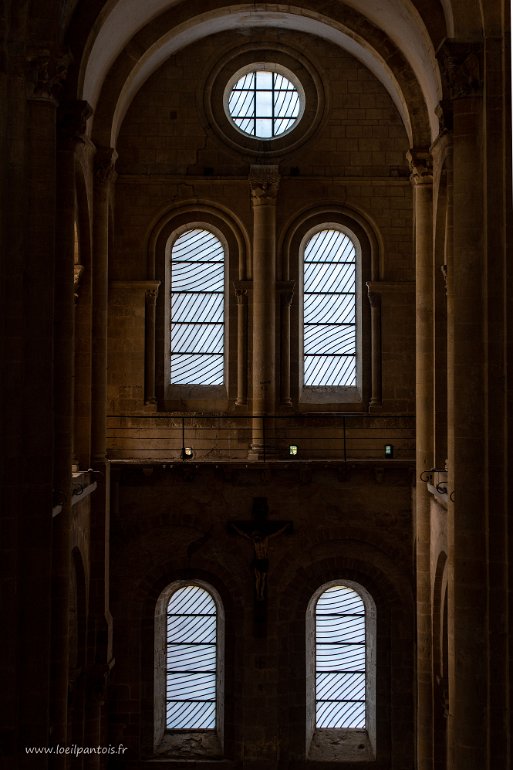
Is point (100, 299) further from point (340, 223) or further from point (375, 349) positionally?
point (375, 349)

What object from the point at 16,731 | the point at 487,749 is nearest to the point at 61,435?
the point at 16,731

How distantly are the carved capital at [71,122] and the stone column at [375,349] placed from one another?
709 centimetres

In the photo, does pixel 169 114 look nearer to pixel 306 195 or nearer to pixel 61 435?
pixel 306 195

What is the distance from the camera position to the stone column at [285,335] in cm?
1973

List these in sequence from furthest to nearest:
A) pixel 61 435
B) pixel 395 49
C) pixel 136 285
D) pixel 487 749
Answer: pixel 136 285
pixel 395 49
pixel 61 435
pixel 487 749

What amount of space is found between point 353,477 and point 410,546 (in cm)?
169

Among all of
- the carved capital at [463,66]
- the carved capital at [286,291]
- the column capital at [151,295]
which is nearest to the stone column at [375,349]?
the carved capital at [286,291]

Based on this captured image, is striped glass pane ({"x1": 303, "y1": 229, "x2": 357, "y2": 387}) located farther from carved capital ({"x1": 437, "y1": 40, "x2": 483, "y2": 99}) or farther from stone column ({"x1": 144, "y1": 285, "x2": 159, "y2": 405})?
carved capital ({"x1": 437, "y1": 40, "x2": 483, "y2": 99})

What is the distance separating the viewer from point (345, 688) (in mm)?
19391

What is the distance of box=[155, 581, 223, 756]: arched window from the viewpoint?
63.6 feet

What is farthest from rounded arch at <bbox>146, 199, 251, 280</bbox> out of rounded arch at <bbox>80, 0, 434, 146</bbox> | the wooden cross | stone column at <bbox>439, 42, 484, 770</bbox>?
stone column at <bbox>439, 42, 484, 770</bbox>

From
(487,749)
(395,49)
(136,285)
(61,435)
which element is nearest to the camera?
(487,749)

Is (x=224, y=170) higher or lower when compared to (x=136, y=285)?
higher

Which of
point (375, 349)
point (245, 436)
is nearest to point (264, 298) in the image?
point (375, 349)
